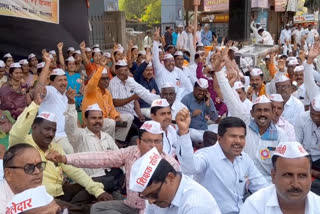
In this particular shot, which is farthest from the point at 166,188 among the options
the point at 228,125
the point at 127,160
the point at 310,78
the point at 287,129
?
the point at 310,78

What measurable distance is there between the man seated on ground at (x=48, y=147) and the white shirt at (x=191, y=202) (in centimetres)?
160

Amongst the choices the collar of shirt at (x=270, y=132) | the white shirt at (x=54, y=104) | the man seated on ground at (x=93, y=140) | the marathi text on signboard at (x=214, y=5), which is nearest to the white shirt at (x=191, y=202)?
the collar of shirt at (x=270, y=132)

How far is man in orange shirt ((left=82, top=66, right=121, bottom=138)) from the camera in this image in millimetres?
5555

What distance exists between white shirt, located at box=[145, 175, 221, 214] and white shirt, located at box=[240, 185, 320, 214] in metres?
0.24

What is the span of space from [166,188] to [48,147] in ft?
6.09

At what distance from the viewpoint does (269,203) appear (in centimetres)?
239

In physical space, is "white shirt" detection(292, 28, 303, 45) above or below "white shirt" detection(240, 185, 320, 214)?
above

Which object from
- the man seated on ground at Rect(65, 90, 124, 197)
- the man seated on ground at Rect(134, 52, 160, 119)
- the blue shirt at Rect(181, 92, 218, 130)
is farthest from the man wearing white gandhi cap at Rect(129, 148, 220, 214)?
the man seated on ground at Rect(134, 52, 160, 119)

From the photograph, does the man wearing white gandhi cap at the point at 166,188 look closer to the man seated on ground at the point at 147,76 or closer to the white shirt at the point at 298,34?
the man seated on ground at the point at 147,76

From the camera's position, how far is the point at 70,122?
4445 millimetres

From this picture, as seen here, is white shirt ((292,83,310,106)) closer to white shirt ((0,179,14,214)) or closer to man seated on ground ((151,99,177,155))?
man seated on ground ((151,99,177,155))

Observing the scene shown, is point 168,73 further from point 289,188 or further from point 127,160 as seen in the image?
point 289,188

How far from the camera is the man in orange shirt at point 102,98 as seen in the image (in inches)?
219

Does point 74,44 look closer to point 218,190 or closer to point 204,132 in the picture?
point 204,132
